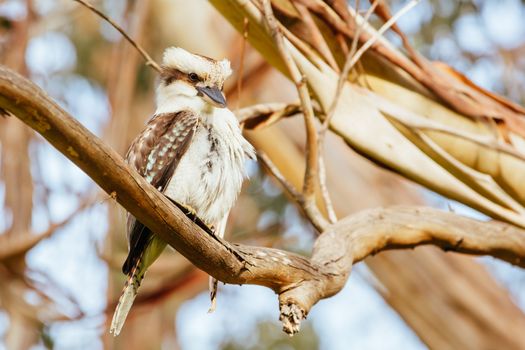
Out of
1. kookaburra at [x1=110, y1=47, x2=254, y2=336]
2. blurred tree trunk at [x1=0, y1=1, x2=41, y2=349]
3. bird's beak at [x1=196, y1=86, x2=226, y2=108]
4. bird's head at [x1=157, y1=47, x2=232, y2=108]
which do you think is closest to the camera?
kookaburra at [x1=110, y1=47, x2=254, y2=336]

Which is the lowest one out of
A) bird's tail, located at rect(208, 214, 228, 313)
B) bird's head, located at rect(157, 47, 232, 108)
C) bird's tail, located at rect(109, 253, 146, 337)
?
bird's tail, located at rect(208, 214, 228, 313)

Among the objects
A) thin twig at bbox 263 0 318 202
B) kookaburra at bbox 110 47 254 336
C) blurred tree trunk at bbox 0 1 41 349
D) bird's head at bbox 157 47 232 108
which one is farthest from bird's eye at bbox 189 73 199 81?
blurred tree trunk at bbox 0 1 41 349

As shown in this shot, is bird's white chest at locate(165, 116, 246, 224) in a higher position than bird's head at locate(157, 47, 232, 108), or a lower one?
lower

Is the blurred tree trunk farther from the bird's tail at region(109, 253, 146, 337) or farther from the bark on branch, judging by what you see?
the bark on branch

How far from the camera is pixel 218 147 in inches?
92.0

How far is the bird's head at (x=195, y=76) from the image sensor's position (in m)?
2.57

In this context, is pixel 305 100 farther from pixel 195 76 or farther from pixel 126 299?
pixel 126 299

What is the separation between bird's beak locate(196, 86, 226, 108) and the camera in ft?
7.98

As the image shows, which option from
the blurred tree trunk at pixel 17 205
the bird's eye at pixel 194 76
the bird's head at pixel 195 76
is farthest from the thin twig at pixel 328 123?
the blurred tree trunk at pixel 17 205

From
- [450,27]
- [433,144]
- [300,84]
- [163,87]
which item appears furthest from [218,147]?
[450,27]

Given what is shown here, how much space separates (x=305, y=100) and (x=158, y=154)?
16.6 inches

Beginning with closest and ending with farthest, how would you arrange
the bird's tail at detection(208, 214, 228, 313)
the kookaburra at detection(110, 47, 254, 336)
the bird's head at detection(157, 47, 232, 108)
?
the bird's tail at detection(208, 214, 228, 313) < the kookaburra at detection(110, 47, 254, 336) < the bird's head at detection(157, 47, 232, 108)

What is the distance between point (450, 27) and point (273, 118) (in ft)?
9.04

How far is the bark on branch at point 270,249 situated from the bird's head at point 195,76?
23.8 inches
